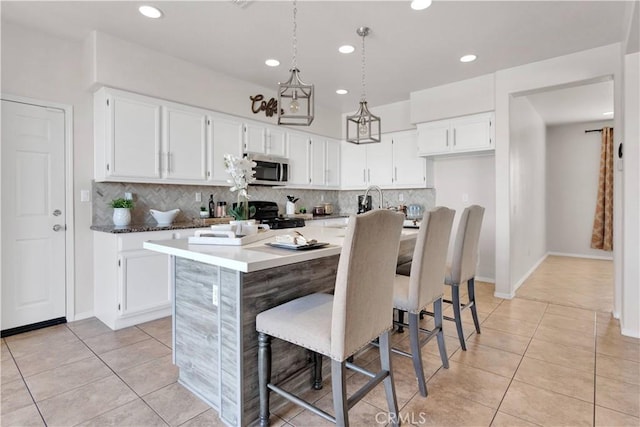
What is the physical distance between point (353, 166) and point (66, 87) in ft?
12.6

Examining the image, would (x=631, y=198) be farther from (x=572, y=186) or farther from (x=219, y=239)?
(x=572, y=186)

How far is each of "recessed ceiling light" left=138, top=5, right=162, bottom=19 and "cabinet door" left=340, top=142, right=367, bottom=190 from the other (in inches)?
134

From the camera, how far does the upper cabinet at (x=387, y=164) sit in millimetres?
4859

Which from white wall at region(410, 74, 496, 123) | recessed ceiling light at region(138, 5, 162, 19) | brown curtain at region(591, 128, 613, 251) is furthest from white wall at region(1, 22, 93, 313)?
brown curtain at region(591, 128, 613, 251)

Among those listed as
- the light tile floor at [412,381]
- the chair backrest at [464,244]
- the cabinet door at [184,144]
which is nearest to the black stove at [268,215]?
the cabinet door at [184,144]

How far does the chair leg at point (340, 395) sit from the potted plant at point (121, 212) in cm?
264

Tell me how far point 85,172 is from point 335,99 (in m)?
3.28

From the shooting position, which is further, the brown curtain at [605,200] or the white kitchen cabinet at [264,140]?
the brown curtain at [605,200]

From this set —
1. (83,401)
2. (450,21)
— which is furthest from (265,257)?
(450,21)

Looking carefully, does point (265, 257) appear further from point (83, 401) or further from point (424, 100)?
point (424, 100)

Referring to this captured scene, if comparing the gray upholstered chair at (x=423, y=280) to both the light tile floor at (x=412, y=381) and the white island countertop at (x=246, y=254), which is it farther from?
the white island countertop at (x=246, y=254)

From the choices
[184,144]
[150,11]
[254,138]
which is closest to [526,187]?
[254,138]

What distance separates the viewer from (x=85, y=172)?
3.23 m

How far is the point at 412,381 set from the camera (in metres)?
2.09
